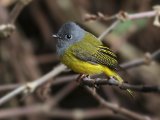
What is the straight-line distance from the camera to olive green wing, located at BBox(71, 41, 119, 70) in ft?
8.04

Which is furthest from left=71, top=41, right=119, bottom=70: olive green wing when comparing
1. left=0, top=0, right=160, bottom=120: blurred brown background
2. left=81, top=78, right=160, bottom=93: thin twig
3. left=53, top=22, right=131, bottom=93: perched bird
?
left=0, top=0, right=160, bottom=120: blurred brown background

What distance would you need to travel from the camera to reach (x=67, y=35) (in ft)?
8.74

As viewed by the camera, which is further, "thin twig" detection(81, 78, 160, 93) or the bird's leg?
the bird's leg

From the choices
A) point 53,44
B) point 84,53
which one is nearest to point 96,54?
point 84,53

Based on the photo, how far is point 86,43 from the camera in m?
2.62

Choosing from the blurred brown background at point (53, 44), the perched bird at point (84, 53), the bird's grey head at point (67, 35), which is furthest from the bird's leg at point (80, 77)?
the blurred brown background at point (53, 44)

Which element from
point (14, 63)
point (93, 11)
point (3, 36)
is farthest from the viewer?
point (93, 11)

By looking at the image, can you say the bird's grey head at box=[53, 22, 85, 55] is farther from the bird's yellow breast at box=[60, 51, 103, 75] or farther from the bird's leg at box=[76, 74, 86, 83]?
the bird's leg at box=[76, 74, 86, 83]

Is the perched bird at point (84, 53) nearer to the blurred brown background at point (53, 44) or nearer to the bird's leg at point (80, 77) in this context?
the bird's leg at point (80, 77)

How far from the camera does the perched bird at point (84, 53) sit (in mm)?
2465

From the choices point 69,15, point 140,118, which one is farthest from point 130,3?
point 140,118

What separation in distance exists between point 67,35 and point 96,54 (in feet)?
0.85

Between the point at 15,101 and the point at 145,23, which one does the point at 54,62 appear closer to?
the point at 15,101

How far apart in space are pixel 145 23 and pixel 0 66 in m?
1.69
